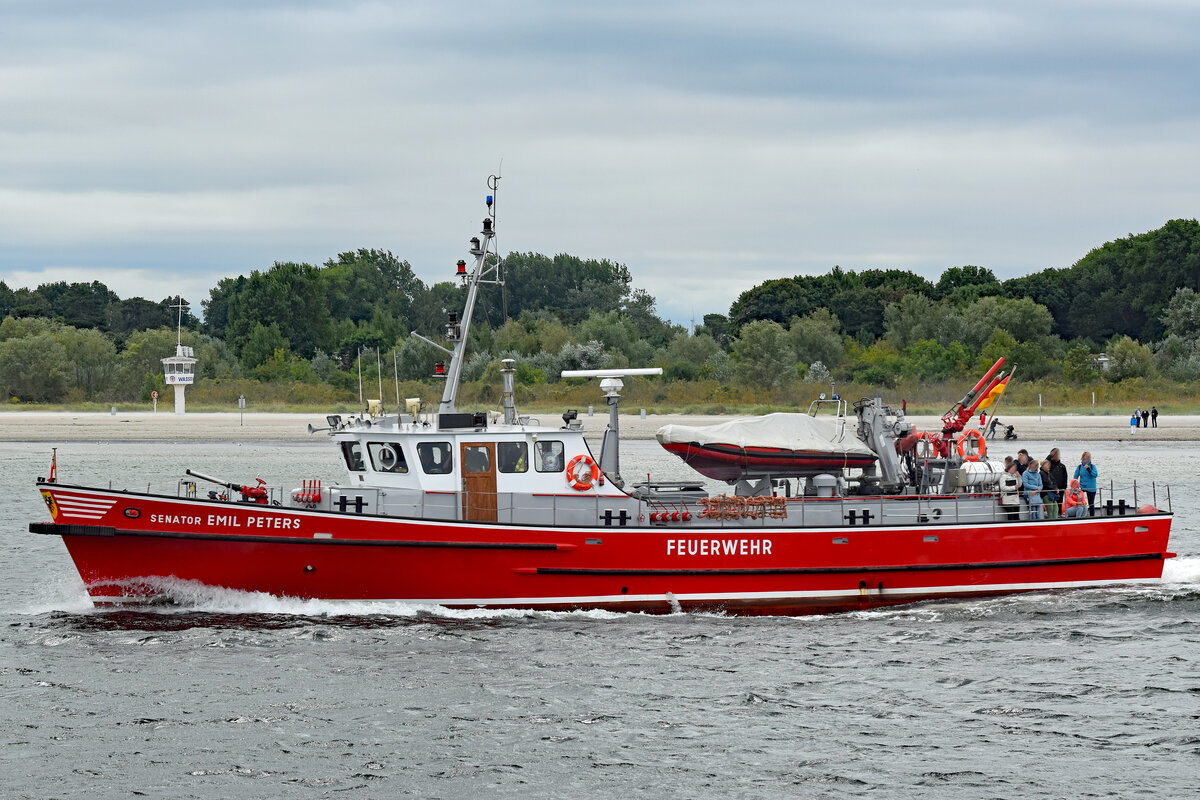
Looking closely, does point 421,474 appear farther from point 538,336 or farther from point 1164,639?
point 538,336

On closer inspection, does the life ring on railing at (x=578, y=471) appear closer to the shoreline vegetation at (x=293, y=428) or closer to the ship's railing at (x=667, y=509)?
the ship's railing at (x=667, y=509)

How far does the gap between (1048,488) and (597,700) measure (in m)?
8.79

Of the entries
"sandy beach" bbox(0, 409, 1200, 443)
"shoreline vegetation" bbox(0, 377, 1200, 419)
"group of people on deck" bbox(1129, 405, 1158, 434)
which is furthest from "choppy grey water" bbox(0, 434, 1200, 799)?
"shoreline vegetation" bbox(0, 377, 1200, 419)

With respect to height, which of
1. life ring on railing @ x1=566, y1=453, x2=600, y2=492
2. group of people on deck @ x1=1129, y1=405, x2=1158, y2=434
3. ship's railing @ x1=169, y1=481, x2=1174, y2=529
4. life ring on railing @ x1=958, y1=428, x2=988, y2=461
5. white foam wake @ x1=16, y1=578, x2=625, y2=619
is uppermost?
group of people on deck @ x1=1129, y1=405, x2=1158, y2=434

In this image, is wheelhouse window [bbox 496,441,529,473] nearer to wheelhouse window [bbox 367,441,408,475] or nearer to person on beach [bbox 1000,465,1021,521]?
wheelhouse window [bbox 367,441,408,475]

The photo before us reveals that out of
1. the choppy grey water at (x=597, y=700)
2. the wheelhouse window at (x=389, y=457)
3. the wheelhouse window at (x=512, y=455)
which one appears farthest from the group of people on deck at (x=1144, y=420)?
the wheelhouse window at (x=389, y=457)

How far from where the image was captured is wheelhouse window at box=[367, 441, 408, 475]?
18.5 meters

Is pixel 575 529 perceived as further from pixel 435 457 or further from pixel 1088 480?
pixel 1088 480

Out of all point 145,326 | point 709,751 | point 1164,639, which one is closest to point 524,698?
point 709,751

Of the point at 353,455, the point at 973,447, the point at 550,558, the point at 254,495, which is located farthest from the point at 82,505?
the point at 973,447

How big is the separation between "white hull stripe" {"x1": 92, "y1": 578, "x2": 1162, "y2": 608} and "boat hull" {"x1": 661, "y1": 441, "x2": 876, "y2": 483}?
1741 millimetres

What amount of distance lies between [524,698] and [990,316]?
62785 millimetres

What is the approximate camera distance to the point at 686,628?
1803 centimetres

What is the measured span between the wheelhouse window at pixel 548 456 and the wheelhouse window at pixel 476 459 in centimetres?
66
